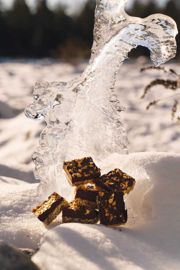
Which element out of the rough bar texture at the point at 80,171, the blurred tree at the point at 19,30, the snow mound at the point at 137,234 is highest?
the blurred tree at the point at 19,30

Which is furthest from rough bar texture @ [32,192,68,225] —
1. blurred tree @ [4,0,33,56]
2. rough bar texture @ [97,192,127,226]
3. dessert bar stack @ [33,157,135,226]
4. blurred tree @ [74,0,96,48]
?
blurred tree @ [4,0,33,56]

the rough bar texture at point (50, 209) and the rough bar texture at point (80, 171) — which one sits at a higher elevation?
the rough bar texture at point (80, 171)

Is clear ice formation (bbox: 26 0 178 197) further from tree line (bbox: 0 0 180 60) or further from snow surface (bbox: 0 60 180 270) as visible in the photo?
tree line (bbox: 0 0 180 60)

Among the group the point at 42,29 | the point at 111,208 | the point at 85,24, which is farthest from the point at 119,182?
the point at 42,29

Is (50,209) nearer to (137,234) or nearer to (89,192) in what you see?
(89,192)

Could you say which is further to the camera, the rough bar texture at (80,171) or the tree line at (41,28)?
the tree line at (41,28)

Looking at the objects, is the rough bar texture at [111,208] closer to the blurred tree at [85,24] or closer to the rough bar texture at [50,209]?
the rough bar texture at [50,209]

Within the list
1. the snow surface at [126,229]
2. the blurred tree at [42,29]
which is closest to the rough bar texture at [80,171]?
the snow surface at [126,229]
